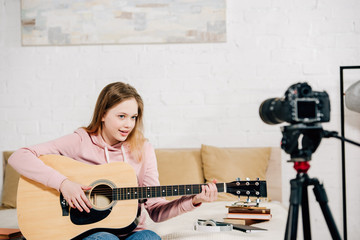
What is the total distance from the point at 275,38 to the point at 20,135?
206 cm

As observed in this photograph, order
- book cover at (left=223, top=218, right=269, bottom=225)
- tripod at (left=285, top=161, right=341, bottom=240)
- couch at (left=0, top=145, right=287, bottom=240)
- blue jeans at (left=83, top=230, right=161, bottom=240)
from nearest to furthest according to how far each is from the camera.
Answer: tripod at (left=285, top=161, right=341, bottom=240) → blue jeans at (left=83, top=230, right=161, bottom=240) → book cover at (left=223, top=218, right=269, bottom=225) → couch at (left=0, top=145, right=287, bottom=240)

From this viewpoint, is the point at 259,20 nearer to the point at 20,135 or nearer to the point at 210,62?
the point at 210,62

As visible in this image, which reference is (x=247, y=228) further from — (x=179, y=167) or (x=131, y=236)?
(x=179, y=167)

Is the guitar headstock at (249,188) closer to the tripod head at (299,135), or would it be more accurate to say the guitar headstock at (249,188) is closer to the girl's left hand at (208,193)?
the girl's left hand at (208,193)

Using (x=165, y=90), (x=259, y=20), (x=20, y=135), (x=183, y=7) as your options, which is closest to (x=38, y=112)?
(x=20, y=135)

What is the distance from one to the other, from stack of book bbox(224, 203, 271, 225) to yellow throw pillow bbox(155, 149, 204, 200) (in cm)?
58

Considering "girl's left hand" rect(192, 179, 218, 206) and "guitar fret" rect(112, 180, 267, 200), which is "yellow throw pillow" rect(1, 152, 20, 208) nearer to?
"guitar fret" rect(112, 180, 267, 200)

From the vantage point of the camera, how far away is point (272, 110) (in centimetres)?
117

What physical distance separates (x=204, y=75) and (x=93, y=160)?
4.21 feet

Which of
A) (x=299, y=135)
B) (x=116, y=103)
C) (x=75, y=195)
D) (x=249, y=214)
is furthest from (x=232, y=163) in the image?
(x=299, y=135)

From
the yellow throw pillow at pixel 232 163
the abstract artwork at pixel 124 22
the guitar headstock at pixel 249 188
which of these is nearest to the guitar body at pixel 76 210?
the guitar headstock at pixel 249 188

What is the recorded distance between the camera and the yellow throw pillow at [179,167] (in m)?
2.39

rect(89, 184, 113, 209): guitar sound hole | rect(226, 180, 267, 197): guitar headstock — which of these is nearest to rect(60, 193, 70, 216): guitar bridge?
rect(89, 184, 113, 209): guitar sound hole

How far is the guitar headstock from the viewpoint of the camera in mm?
1485
